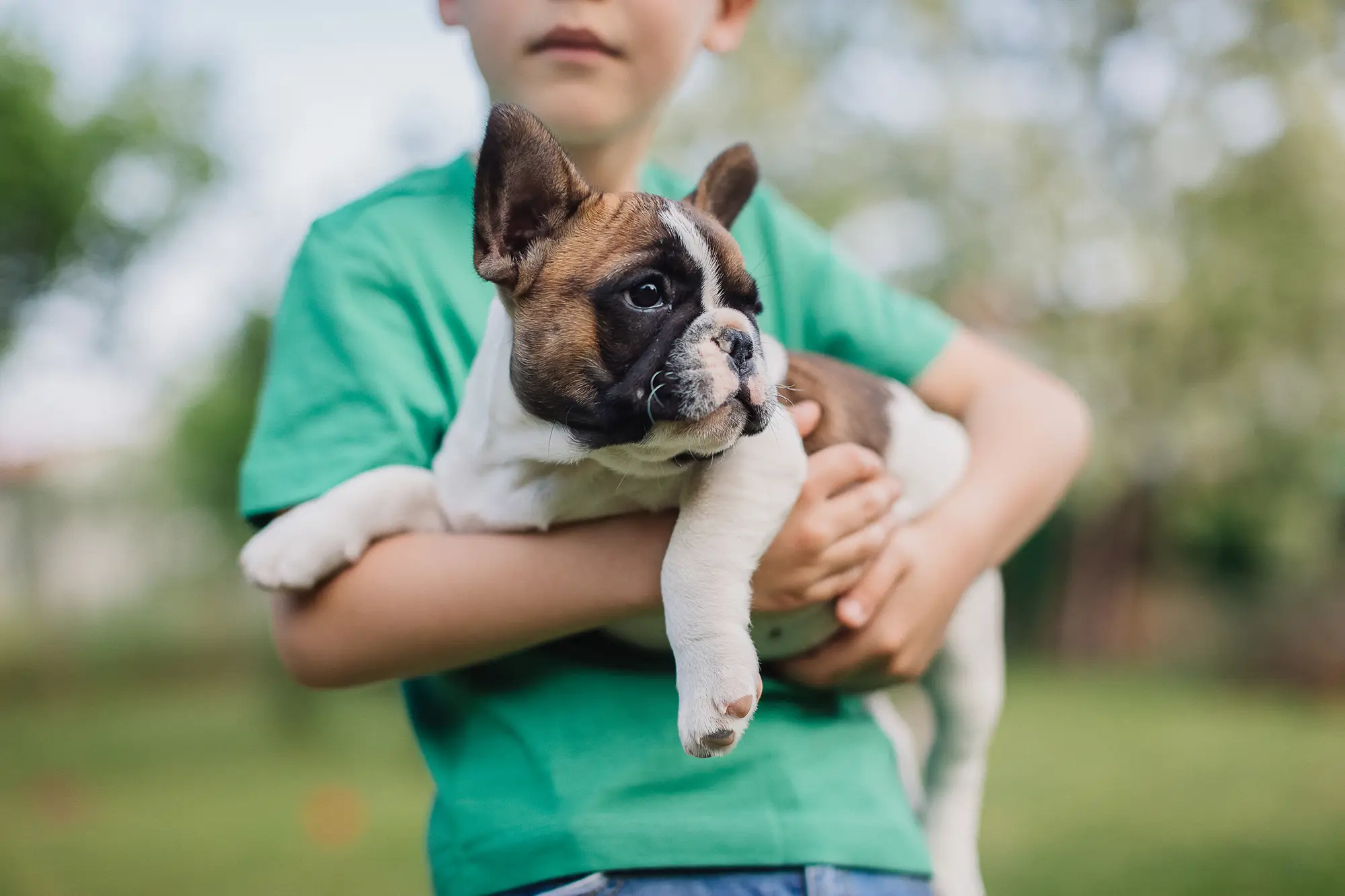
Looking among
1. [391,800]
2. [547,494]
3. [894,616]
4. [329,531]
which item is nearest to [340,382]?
[329,531]

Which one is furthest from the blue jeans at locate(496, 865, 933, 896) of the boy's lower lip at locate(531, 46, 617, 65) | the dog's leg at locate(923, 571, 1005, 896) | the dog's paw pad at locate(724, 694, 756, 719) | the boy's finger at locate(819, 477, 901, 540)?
the boy's lower lip at locate(531, 46, 617, 65)

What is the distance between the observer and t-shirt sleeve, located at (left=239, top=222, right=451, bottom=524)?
2010mm

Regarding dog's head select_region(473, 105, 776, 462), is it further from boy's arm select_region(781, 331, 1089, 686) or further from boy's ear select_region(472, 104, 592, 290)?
boy's arm select_region(781, 331, 1089, 686)

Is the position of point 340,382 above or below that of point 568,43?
below

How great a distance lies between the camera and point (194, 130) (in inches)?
469

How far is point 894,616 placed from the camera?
2055 millimetres

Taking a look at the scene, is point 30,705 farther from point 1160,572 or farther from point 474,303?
point 1160,572

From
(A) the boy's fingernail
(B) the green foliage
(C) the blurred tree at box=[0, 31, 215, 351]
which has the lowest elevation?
(B) the green foliage

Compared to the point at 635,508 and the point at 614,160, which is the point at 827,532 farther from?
the point at 614,160

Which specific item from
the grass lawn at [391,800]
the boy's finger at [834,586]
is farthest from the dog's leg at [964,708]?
the grass lawn at [391,800]

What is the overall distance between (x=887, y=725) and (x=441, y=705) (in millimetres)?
842

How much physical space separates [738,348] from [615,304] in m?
0.18

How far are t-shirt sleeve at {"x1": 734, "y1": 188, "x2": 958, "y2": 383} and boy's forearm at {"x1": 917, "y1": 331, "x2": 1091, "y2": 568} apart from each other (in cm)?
8

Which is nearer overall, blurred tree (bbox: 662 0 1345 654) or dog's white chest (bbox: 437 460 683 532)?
dog's white chest (bbox: 437 460 683 532)
